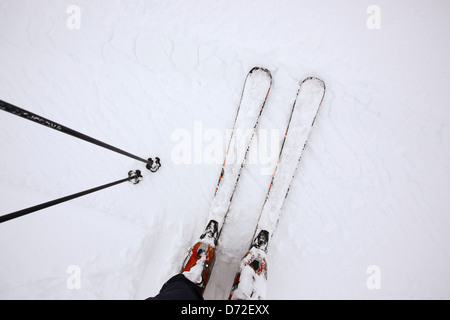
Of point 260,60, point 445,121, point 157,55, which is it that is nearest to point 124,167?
point 157,55

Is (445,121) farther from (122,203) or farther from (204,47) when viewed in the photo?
(122,203)

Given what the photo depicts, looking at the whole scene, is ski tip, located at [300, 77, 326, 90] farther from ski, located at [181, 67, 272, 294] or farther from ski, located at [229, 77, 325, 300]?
ski, located at [181, 67, 272, 294]

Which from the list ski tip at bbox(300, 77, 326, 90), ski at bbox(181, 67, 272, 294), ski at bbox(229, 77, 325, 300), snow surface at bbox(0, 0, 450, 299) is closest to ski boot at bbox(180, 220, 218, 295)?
ski at bbox(181, 67, 272, 294)

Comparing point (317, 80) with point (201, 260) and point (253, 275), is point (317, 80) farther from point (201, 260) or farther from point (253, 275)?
point (201, 260)

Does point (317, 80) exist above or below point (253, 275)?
above

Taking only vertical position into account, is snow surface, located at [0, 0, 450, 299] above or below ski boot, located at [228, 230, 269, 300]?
above

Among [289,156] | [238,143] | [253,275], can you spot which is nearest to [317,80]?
[289,156]

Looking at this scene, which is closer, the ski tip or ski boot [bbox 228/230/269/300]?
ski boot [bbox 228/230/269/300]
